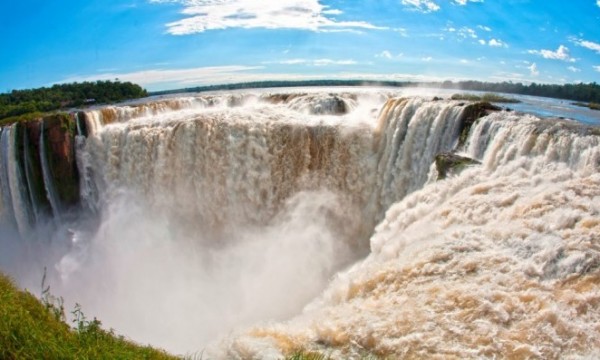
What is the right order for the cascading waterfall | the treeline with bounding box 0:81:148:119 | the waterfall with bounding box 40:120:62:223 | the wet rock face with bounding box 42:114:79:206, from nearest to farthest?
the cascading waterfall < the wet rock face with bounding box 42:114:79:206 < the waterfall with bounding box 40:120:62:223 < the treeline with bounding box 0:81:148:119

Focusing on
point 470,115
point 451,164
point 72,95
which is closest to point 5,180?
point 451,164

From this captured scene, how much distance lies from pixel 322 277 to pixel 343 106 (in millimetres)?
9308

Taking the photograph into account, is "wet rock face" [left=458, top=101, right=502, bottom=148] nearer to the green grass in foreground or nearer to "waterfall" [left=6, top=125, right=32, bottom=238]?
the green grass in foreground

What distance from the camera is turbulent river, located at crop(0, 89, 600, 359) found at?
6.05 metres

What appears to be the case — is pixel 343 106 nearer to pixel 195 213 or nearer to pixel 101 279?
pixel 195 213

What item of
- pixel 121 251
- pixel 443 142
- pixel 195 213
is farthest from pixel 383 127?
pixel 121 251

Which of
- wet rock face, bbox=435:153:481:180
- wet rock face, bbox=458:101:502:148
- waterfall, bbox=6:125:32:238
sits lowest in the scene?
waterfall, bbox=6:125:32:238

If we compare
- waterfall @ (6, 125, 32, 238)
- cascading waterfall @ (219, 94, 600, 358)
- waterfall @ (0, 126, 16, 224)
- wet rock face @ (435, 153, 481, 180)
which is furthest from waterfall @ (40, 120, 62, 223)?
wet rock face @ (435, 153, 481, 180)

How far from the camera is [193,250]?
1672 centimetres

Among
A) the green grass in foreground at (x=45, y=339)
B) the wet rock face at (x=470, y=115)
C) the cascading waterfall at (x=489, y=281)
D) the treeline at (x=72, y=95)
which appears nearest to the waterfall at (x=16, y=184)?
the green grass in foreground at (x=45, y=339)

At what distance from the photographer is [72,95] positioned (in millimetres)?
43688

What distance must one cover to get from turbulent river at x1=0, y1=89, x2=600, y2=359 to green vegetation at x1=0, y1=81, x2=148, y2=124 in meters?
23.3

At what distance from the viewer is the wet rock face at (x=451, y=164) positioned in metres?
10.5

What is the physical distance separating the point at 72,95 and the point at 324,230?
38.3m
